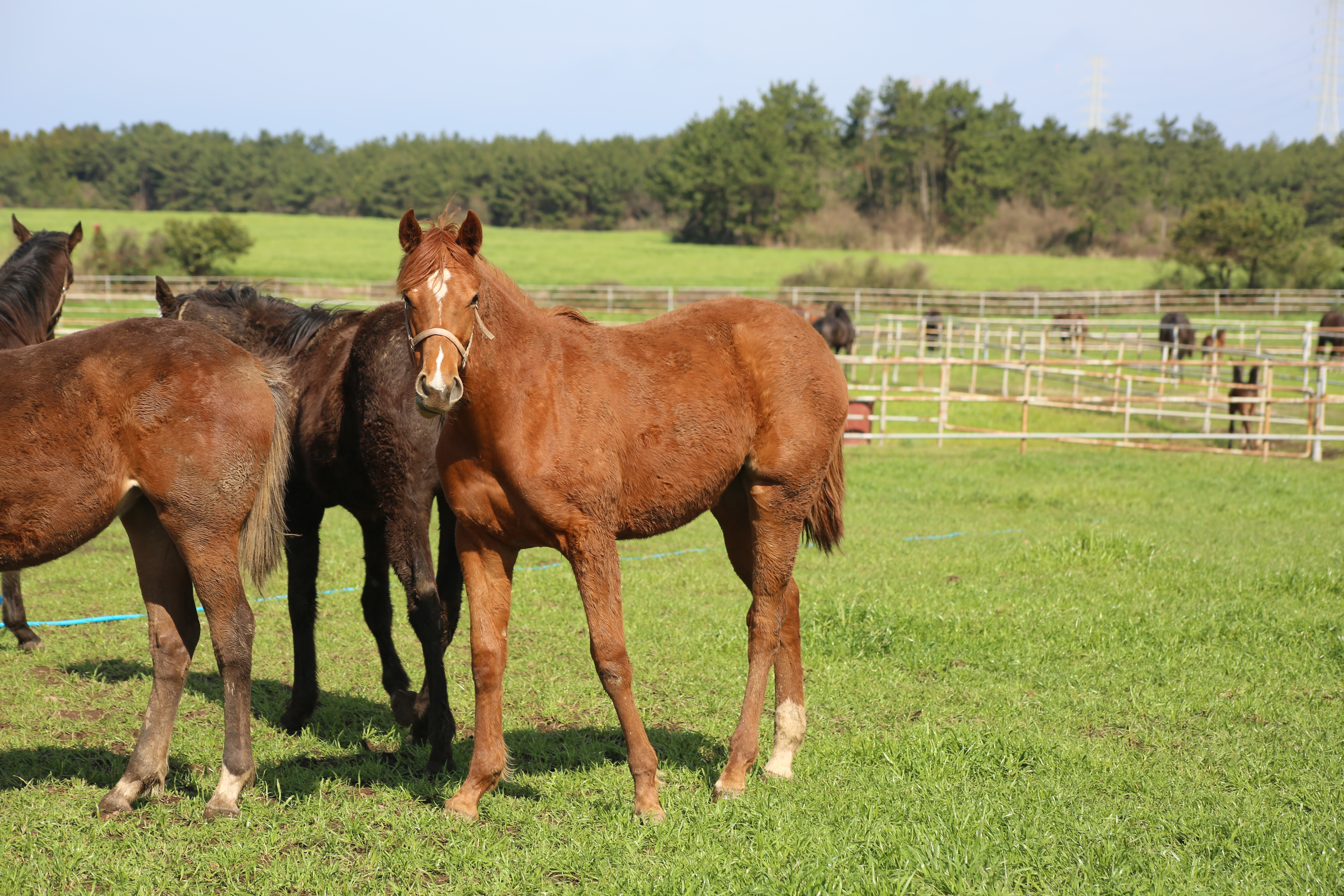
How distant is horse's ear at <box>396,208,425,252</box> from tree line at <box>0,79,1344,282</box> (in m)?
70.1

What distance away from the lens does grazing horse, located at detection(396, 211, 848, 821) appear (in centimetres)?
349

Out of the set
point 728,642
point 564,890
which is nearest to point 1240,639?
point 728,642

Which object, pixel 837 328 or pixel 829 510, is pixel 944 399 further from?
pixel 829 510

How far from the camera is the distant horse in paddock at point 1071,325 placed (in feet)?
84.8

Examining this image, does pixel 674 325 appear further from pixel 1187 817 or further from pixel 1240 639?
pixel 1240 639

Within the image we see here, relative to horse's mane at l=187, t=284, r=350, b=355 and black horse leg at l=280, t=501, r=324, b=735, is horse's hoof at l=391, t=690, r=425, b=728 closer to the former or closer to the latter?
black horse leg at l=280, t=501, r=324, b=735

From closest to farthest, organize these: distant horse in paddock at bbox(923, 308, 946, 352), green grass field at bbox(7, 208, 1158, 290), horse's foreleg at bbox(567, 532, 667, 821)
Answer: horse's foreleg at bbox(567, 532, 667, 821) < distant horse in paddock at bbox(923, 308, 946, 352) < green grass field at bbox(7, 208, 1158, 290)

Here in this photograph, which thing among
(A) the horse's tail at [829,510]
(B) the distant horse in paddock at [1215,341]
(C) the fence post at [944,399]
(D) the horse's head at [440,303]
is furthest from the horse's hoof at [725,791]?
(B) the distant horse in paddock at [1215,341]

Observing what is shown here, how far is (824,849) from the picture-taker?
3289 mm

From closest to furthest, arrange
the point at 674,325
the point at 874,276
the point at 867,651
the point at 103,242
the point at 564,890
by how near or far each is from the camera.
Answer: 1. the point at 564,890
2. the point at 674,325
3. the point at 867,651
4. the point at 103,242
5. the point at 874,276

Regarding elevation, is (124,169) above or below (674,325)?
above

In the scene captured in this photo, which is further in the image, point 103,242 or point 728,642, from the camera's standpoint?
point 103,242

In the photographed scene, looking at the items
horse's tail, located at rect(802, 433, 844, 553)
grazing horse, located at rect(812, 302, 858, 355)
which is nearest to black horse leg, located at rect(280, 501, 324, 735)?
horse's tail, located at rect(802, 433, 844, 553)

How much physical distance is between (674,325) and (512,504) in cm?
112
